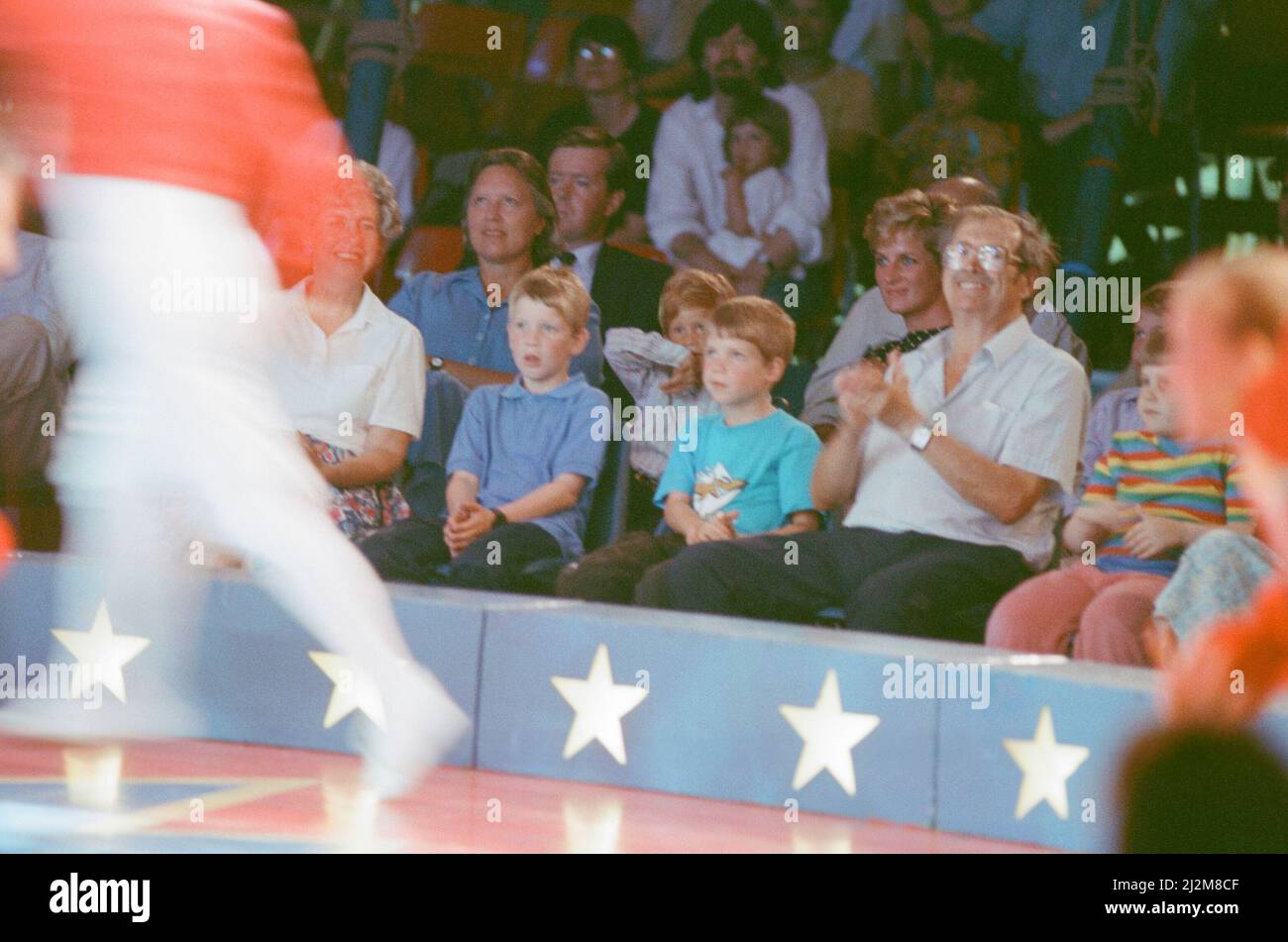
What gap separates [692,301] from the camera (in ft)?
14.6

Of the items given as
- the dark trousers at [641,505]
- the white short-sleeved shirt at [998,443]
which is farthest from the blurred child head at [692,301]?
the white short-sleeved shirt at [998,443]

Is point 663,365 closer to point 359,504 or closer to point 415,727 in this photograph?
point 359,504

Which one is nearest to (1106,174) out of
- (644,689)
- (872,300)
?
(872,300)

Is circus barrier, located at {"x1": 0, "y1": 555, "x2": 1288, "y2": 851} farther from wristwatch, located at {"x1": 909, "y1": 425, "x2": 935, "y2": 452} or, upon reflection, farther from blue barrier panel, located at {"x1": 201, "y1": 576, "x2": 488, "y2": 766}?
wristwatch, located at {"x1": 909, "y1": 425, "x2": 935, "y2": 452}

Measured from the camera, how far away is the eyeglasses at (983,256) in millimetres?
3949

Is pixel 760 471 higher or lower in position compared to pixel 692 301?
lower

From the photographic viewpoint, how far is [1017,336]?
3.95m

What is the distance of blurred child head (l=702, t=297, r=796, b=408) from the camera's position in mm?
4164

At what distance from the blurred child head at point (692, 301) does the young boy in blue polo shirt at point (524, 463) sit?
0.22 meters

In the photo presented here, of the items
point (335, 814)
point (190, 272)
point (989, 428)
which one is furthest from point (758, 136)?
point (335, 814)

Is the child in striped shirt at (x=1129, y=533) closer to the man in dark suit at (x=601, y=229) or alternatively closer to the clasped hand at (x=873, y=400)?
the clasped hand at (x=873, y=400)

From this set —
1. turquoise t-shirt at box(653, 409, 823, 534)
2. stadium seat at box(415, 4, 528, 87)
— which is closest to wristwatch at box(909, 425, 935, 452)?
turquoise t-shirt at box(653, 409, 823, 534)

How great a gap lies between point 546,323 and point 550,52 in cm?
156

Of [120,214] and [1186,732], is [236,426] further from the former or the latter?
[1186,732]
